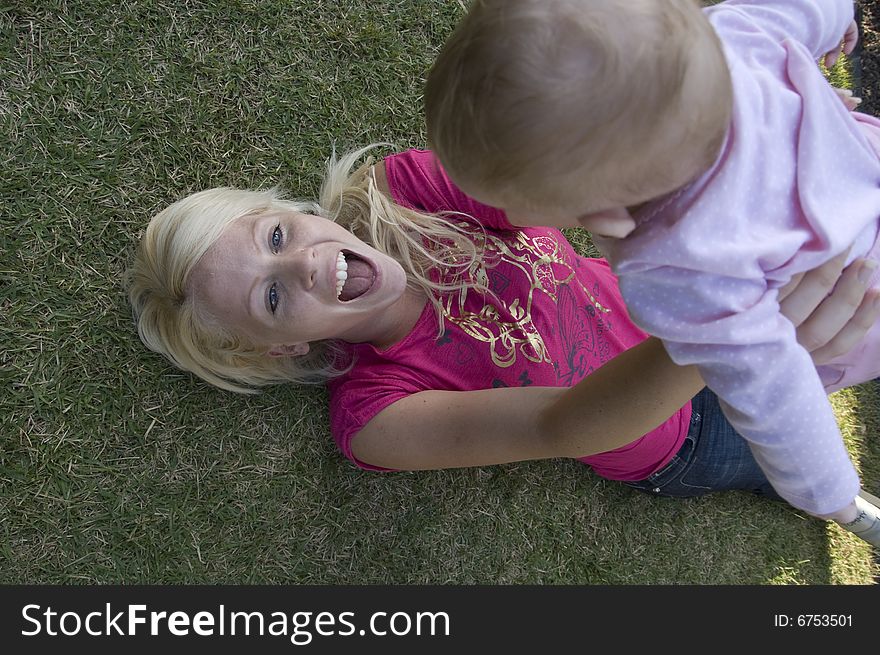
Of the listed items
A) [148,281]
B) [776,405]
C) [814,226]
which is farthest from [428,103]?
[148,281]

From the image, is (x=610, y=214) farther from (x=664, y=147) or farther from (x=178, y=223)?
(x=178, y=223)

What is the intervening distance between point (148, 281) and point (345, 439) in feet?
2.90

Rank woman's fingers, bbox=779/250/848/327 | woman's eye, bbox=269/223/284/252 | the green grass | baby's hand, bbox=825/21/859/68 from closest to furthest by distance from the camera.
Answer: woman's fingers, bbox=779/250/848/327 < baby's hand, bbox=825/21/859/68 < woman's eye, bbox=269/223/284/252 < the green grass

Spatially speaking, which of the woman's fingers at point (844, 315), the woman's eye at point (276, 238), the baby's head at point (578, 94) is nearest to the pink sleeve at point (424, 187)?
the woman's eye at point (276, 238)

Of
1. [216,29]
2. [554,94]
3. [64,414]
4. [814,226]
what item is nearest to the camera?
[554,94]

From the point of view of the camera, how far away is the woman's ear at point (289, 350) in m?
2.34

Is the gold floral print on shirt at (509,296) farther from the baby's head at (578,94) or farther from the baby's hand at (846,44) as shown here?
the baby's head at (578,94)

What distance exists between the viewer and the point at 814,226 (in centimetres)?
137

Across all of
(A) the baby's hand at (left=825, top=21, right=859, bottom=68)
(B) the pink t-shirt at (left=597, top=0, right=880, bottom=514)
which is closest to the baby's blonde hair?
(B) the pink t-shirt at (left=597, top=0, right=880, bottom=514)

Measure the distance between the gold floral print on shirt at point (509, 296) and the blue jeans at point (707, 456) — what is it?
698 mm

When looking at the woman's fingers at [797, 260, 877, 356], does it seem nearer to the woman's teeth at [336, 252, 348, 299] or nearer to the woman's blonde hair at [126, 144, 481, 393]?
the woman's blonde hair at [126, 144, 481, 393]

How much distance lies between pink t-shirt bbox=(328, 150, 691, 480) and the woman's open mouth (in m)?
0.25

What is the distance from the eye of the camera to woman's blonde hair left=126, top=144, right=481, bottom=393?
2.21 metres

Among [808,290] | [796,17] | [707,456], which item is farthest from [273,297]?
[707,456]
